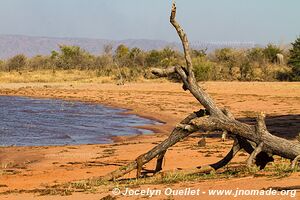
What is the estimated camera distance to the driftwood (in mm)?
9531

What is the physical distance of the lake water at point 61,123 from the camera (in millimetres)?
20531

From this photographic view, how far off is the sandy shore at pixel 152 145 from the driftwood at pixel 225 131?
1.02 m

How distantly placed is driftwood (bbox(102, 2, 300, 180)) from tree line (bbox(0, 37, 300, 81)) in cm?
2789

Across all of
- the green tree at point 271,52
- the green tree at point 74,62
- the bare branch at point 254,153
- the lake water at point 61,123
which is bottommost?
the lake water at point 61,123

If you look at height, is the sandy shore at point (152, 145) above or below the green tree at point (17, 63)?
below

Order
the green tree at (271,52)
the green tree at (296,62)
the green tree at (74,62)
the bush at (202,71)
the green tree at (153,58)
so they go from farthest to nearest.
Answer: the green tree at (74,62), the green tree at (153,58), the green tree at (271,52), the bush at (202,71), the green tree at (296,62)

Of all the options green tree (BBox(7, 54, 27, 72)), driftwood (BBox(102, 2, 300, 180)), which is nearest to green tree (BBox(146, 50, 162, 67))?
green tree (BBox(7, 54, 27, 72))

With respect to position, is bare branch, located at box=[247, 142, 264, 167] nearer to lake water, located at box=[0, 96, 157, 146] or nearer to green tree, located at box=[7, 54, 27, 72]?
lake water, located at box=[0, 96, 157, 146]

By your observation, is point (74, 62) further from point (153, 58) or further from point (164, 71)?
point (164, 71)

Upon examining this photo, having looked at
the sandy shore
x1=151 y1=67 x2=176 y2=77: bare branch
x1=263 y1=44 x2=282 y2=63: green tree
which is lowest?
the sandy shore

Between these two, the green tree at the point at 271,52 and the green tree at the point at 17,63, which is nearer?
the green tree at the point at 271,52

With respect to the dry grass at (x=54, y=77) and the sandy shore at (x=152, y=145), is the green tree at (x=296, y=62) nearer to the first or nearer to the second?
the sandy shore at (x=152, y=145)

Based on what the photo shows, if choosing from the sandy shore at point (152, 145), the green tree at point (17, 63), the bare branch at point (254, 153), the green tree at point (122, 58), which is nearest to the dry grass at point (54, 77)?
the green tree at point (122, 58)

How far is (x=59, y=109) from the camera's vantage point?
31.8m
